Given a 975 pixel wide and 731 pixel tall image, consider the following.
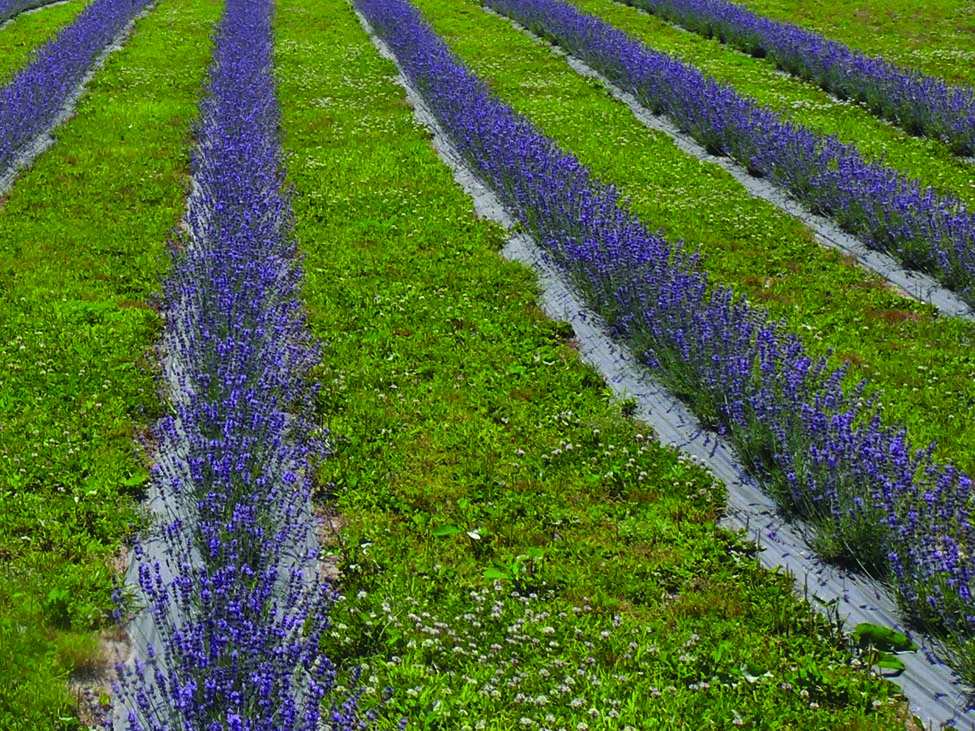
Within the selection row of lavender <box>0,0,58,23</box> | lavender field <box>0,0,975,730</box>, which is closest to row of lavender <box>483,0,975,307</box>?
lavender field <box>0,0,975,730</box>

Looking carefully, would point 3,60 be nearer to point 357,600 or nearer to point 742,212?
point 742,212

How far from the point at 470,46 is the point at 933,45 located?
9890mm

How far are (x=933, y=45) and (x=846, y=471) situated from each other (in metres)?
18.7

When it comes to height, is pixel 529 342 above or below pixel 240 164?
below

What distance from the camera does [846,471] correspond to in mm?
5539

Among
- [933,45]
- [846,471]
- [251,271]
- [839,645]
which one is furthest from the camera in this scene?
[933,45]

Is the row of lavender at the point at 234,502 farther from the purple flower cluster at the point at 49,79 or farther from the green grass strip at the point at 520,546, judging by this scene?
the purple flower cluster at the point at 49,79

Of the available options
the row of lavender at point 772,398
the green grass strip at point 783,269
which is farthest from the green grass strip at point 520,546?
the green grass strip at point 783,269

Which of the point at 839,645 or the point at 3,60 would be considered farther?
the point at 3,60

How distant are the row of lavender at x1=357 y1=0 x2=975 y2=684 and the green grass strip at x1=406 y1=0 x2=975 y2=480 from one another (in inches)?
18.0

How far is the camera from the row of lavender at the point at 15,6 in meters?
23.8

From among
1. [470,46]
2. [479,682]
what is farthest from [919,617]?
[470,46]

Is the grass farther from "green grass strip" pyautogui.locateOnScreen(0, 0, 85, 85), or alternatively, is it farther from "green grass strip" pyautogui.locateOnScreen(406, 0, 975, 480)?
"green grass strip" pyautogui.locateOnScreen(406, 0, 975, 480)

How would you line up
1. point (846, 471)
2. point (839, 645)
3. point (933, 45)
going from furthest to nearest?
point (933, 45) → point (846, 471) → point (839, 645)
